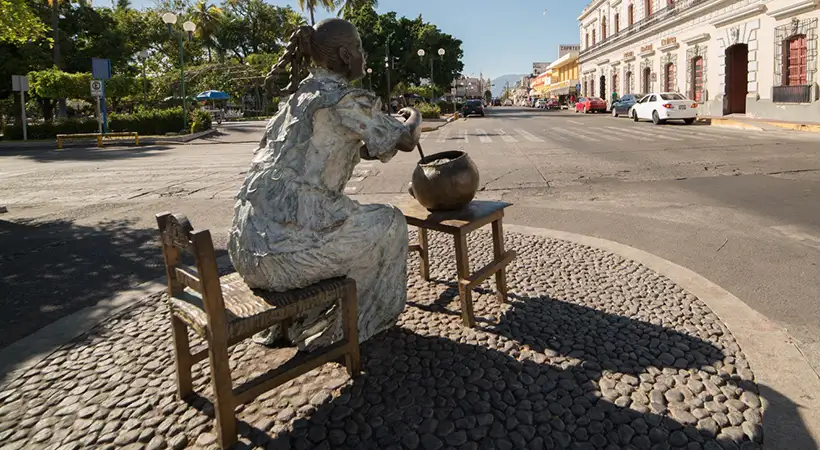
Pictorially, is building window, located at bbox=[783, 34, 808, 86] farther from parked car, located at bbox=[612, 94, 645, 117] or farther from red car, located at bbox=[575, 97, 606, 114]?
red car, located at bbox=[575, 97, 606, 114]

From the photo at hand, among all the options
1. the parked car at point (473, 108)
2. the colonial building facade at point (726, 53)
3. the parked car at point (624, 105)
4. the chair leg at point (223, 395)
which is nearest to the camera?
the chair leg at point (223, 395)

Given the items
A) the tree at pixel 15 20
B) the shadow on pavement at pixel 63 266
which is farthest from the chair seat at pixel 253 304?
the tree at pixel 15 20

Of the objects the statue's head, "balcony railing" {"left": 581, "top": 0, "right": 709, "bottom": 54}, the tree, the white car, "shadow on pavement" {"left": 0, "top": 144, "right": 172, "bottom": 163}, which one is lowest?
"shadow on pavement" {"left": 0, "top": 144, "right": 172, "bottom": 163}

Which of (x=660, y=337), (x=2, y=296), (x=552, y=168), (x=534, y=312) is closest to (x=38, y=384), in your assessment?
(x=2, y=296)

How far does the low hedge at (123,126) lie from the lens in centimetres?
2312

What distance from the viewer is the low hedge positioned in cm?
2312

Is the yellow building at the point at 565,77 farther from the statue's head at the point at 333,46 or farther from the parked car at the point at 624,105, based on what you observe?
the statue's head at the point at 333,46

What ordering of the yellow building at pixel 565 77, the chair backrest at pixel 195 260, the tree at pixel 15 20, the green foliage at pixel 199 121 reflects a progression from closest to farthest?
the chair backrest at pixel 195 260
the tree at pixel 15 20
the green foliage at pixel 199 121
the yellow building at pixel 565 77

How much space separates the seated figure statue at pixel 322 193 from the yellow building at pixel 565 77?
55845 mm

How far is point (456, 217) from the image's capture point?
3152 mm

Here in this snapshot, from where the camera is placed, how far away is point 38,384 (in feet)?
9.04

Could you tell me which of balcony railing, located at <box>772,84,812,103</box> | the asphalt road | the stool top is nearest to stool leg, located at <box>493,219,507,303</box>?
the stool top

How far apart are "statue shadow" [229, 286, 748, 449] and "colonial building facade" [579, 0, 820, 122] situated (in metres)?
20.2

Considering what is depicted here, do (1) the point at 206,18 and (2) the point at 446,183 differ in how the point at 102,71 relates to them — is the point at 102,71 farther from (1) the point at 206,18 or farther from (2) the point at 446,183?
(1) the point at 206,18
